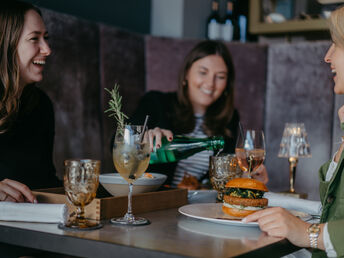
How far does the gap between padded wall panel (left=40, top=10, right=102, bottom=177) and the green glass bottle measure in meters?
1.00

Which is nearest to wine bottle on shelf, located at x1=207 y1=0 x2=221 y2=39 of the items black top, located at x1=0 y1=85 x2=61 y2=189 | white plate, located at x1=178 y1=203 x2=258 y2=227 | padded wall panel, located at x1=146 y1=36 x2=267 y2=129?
padded wall panel, located at x1=146 y1=36 x2=267 y2=129

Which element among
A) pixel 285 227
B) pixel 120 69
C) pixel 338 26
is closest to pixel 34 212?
pixel 285 227

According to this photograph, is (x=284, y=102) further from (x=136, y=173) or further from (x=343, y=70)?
(x=136, y=173)

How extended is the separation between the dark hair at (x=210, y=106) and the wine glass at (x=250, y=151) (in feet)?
3.41

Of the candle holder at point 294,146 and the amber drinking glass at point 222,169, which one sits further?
the candle holder at point 294,146

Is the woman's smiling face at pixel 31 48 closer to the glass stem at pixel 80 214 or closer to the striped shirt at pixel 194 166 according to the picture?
the striped shirt at pixel 194 166

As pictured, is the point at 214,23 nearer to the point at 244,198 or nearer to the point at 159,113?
the point at 159,113

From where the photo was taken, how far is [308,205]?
4.17 feet

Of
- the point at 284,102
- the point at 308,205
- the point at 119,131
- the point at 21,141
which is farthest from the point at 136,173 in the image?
the point at 284,102

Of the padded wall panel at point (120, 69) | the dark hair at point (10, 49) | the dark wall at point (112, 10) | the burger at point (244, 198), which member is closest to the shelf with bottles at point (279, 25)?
the dark wall at point (112, 10)

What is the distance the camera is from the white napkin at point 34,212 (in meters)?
0.99

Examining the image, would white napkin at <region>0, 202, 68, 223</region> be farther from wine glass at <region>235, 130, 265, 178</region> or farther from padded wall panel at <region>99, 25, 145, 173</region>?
padded wall panel at <region>99, 25, 145, 173</region>

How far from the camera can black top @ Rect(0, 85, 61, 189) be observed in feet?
5.66

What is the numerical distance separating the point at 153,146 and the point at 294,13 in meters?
2.51
